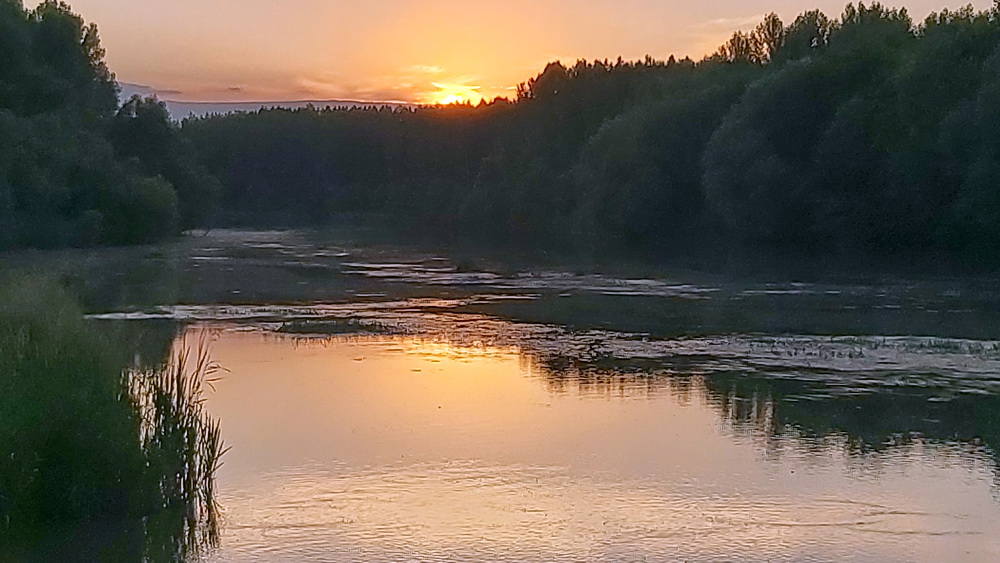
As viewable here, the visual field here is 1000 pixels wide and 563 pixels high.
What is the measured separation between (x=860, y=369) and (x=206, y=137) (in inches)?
3908

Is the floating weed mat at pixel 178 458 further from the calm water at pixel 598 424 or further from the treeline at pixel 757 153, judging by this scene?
the treeline at pixel 757 153

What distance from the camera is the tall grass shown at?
8.49 meters

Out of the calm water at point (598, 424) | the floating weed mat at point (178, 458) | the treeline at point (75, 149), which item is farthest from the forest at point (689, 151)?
the floating weed mat at point (178, 458)

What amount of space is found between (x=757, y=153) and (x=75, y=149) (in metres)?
24.5

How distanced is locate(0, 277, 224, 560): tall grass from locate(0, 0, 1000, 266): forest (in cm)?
2914

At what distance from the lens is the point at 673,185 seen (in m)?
55.1

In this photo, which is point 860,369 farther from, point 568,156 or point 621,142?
point 568,156

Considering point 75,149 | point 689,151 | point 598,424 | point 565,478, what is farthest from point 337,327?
point 689,151

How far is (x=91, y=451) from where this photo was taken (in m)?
8.67

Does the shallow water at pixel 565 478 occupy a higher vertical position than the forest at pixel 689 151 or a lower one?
lower

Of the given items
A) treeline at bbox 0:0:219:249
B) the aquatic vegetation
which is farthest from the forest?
the aquatic vegetation

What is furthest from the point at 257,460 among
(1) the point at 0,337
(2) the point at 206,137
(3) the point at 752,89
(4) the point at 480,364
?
(2) the point at 206,137

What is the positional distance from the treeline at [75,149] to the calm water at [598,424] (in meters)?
18.6

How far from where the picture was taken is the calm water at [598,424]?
895cm
